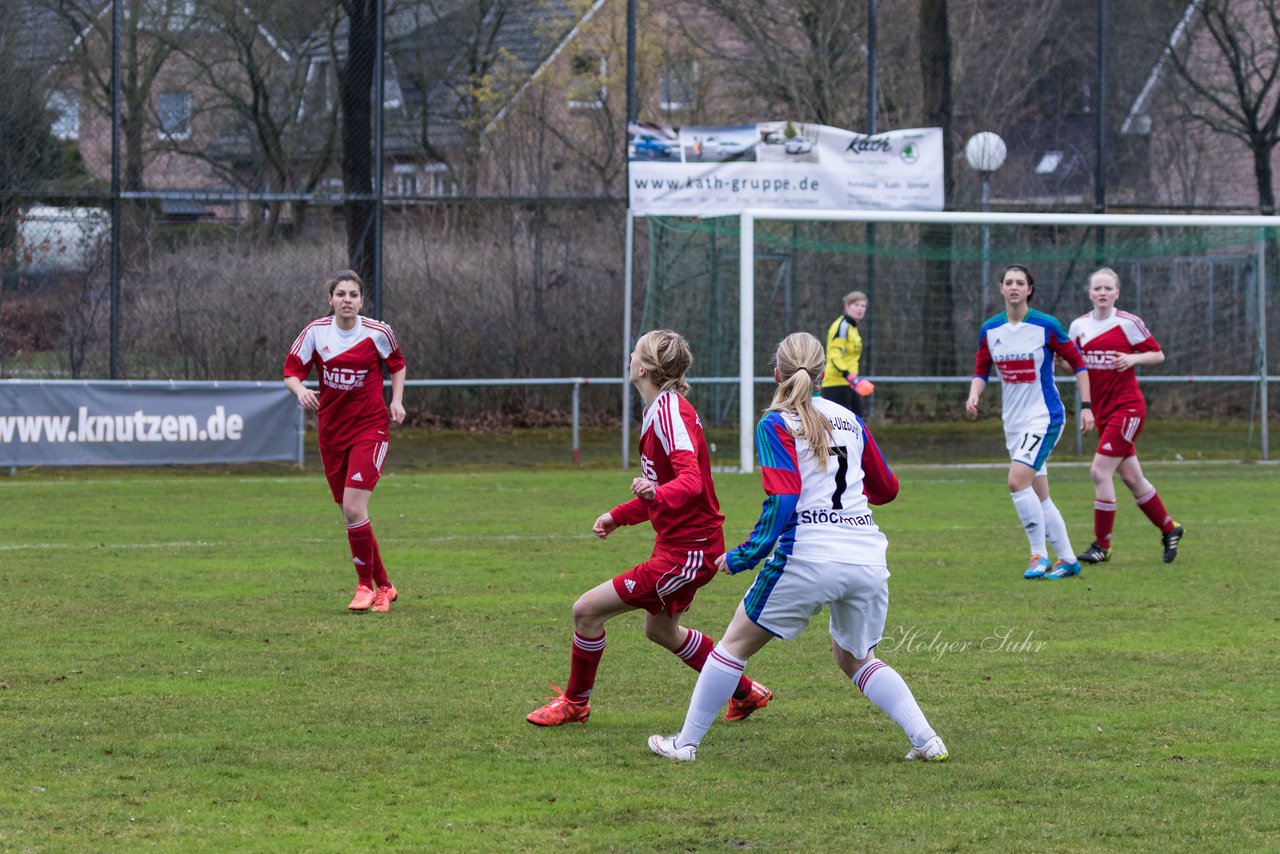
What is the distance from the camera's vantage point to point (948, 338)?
19.9 meters

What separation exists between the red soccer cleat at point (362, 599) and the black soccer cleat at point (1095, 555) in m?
4.79

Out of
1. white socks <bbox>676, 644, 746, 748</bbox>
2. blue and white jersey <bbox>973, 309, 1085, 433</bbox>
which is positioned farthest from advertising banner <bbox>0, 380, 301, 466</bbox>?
white socks <bbox>676, 644, 746, 748</bbox>

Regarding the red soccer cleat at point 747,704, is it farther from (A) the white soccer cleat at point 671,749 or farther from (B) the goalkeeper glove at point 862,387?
(B) the goalkeeper glove at point 862,387

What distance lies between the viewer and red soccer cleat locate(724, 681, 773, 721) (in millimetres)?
5922

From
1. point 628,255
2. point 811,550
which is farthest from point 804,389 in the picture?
point 628,255

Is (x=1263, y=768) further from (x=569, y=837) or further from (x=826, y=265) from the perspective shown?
(x=826, y=265)

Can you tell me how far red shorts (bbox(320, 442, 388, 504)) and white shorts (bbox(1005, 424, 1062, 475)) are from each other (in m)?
3.95

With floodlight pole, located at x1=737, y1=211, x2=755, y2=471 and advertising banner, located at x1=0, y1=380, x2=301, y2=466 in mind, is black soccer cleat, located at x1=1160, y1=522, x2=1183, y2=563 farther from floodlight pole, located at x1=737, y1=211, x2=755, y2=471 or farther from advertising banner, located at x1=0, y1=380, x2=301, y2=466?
advertising banner, located at x1=0, y1=380, x2=301, y2=466

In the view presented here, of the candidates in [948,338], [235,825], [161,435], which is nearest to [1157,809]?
[235,825]

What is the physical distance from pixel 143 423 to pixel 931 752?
12.5 m

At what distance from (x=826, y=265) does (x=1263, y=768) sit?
15.2 m

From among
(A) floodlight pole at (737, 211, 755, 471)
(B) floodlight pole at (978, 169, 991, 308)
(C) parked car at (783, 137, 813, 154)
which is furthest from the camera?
(B) floodlight pole at (978, 169, 991, 308)

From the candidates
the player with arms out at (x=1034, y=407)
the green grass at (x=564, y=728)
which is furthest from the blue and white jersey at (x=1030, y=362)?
the green grass at (x=564, y=728)

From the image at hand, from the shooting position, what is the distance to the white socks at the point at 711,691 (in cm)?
516
